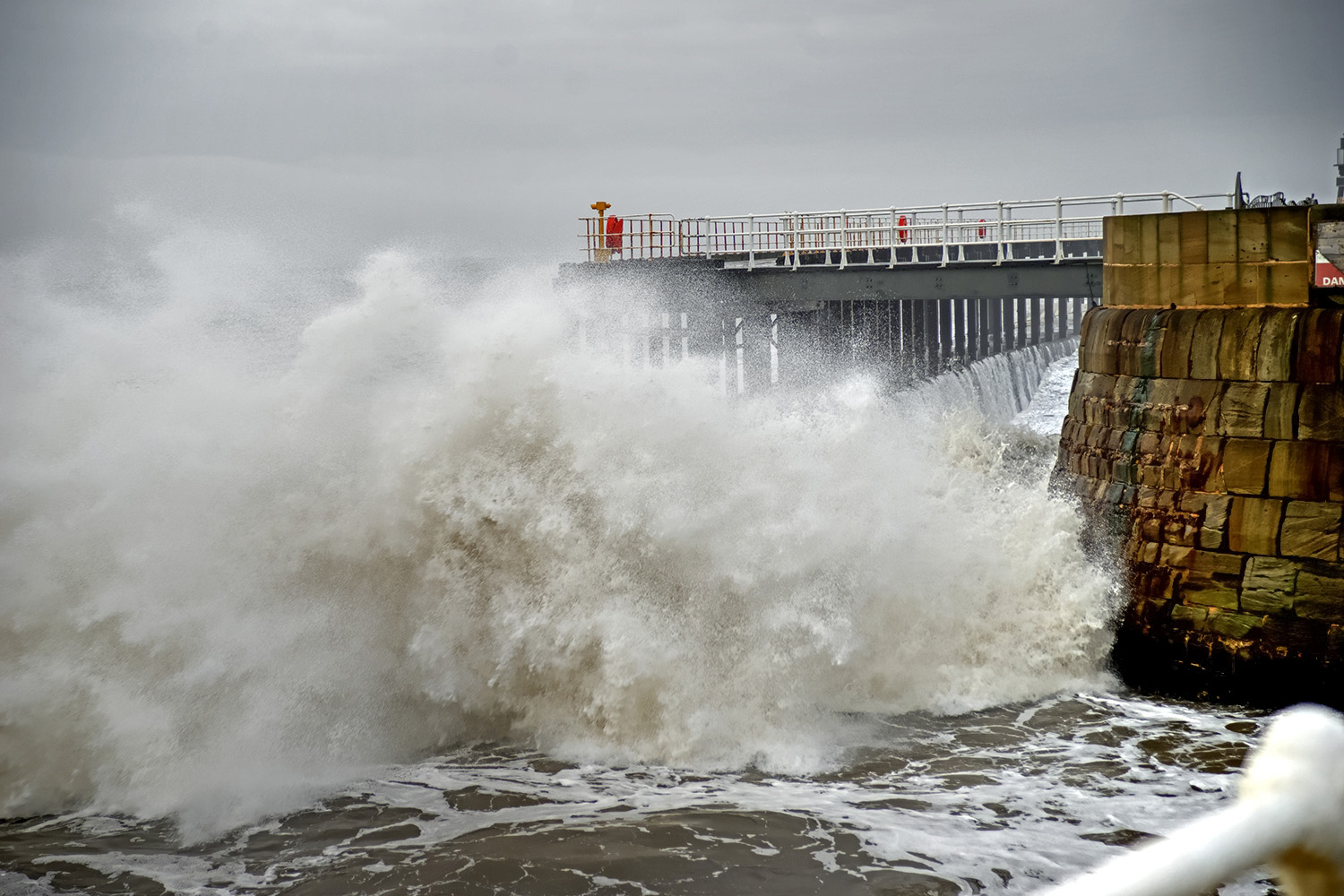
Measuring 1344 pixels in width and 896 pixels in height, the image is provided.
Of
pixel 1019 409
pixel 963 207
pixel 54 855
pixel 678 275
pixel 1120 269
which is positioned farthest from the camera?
pixel 1019 409

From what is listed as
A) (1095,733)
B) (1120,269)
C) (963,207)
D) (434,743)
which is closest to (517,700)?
(434,743)

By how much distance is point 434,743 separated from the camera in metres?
8.78

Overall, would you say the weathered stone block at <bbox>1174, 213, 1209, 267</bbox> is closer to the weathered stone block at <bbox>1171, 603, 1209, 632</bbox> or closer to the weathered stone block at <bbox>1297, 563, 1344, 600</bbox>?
the weathered stone block at <bbox>1297, 563, 1344, 600</bbox>

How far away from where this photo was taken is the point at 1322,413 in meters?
9.37

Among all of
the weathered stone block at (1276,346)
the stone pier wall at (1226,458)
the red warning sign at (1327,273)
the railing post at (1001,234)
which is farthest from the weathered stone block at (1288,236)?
the railing post at (1001,234)

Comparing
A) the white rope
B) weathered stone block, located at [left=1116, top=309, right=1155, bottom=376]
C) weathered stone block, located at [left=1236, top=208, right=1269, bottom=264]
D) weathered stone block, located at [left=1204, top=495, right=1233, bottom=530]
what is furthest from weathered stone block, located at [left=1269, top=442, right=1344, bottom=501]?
the white rope

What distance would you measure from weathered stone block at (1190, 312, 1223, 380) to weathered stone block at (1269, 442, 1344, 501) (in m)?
0.92

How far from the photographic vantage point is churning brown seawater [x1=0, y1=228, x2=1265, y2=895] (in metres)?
7.02

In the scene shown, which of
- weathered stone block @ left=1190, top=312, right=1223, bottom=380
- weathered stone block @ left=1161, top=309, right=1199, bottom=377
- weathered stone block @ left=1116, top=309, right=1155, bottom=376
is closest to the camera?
weathered stone block @ left=1190, top=312, right=1223, bottom=380

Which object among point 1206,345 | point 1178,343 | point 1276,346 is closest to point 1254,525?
point 1276,346

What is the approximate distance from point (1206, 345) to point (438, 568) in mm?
7156

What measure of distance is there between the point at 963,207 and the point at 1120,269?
7.20m

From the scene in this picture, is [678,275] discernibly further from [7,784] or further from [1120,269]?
[7,784]

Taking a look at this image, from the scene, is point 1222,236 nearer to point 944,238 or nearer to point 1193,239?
point 1193,239
